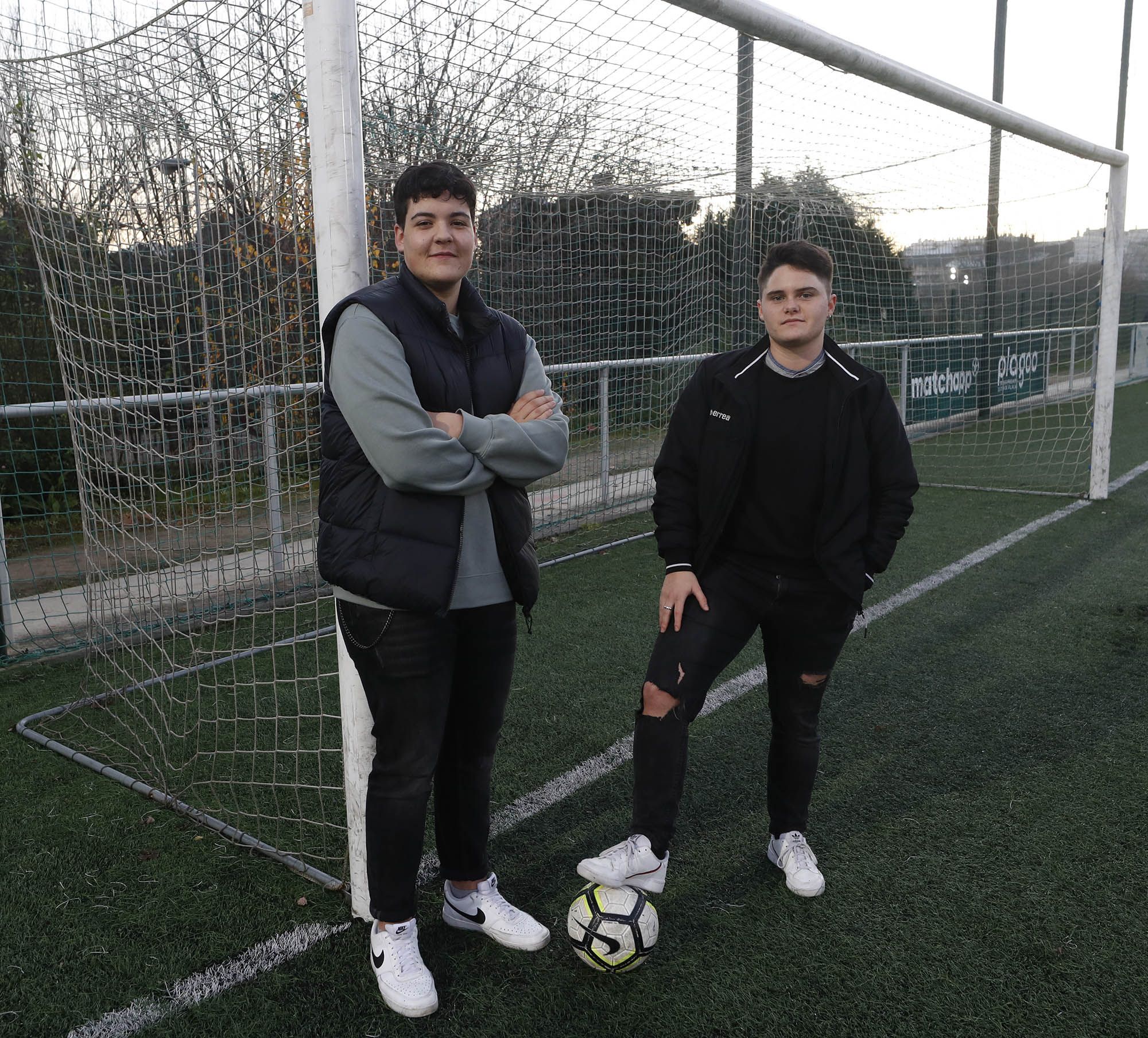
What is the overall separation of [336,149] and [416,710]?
134 cm

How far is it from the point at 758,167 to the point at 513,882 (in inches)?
220

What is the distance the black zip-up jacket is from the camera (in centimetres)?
251

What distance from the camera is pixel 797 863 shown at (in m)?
2.76

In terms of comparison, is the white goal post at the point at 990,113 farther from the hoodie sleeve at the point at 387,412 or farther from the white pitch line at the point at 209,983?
the white pitch line at the point at 209,983

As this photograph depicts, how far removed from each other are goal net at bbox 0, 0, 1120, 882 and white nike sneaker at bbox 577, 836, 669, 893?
87 cm

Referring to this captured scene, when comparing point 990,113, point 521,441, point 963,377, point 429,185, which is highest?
point 990,113

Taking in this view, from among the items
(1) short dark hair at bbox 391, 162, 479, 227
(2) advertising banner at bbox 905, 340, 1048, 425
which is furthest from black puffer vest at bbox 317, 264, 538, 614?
(2) advertising banner at bbox 905, 340, 1048, 425

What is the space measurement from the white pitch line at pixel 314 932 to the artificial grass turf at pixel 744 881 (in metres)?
0.05

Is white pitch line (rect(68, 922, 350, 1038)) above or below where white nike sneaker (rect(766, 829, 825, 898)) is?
below

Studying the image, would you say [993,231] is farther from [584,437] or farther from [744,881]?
[744,881]

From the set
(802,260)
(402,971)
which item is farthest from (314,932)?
(802,260)

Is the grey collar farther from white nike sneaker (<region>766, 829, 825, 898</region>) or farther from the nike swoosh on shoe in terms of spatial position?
the nike swoosh on shoe

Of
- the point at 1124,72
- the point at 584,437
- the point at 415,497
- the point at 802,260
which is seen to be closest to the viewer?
the point at 415,497

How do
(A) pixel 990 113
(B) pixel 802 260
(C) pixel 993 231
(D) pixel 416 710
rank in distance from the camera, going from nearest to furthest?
(D) pixel 416 710 → (B) pixel 802 260 → (A) pixel 990 113 → (C) pixel 993 231
